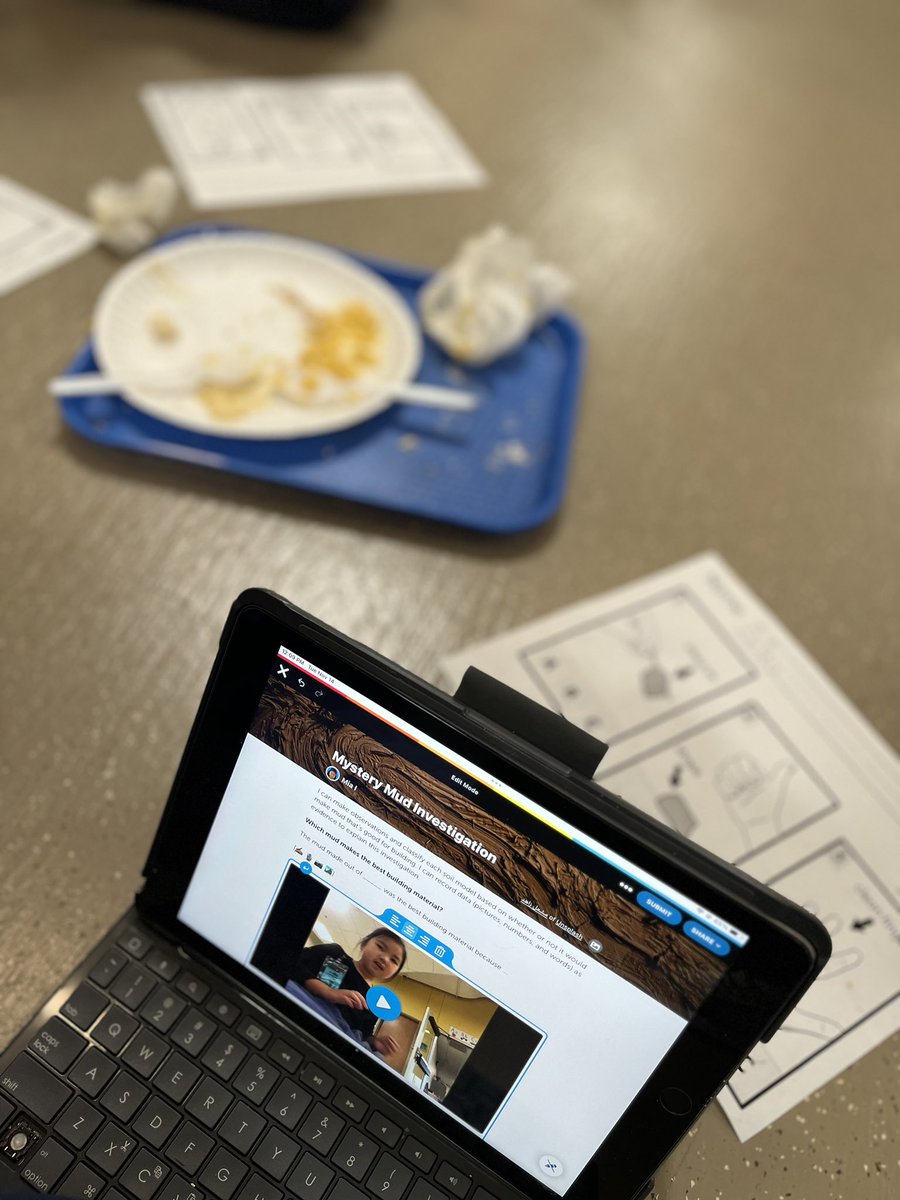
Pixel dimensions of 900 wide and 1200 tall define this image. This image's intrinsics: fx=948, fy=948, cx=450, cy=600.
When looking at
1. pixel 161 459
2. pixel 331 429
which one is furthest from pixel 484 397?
pixel 161 459

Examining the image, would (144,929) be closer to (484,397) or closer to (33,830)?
(33,830)

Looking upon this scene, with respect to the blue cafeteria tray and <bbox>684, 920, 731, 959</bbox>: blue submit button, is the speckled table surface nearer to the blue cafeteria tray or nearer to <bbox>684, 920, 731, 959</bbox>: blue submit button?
the blue cafeteria tray

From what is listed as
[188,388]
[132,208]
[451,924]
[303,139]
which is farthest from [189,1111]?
[303,139]

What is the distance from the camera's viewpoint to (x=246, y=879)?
375 mm

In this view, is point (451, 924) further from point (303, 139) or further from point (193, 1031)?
point (303, 139)

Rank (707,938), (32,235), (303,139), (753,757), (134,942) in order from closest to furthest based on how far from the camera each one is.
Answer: (707,938), (134,942), (753,757), (32,235), (303,139)

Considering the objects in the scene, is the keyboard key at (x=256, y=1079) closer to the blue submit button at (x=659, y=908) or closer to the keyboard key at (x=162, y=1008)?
the keyboard key at (x=162, y=1008)

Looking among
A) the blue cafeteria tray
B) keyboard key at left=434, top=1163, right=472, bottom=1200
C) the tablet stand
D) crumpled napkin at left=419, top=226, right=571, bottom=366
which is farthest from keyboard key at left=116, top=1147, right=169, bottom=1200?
crumpled napkin at left=419, top=226, right=571, bottom=366

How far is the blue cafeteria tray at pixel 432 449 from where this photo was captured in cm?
63

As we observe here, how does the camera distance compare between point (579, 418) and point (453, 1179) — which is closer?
point (453, 1179)

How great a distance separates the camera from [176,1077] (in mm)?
375

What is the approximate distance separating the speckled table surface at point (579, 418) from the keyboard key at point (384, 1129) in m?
0.12

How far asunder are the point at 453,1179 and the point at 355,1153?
39mm

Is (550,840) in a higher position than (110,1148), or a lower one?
higher
